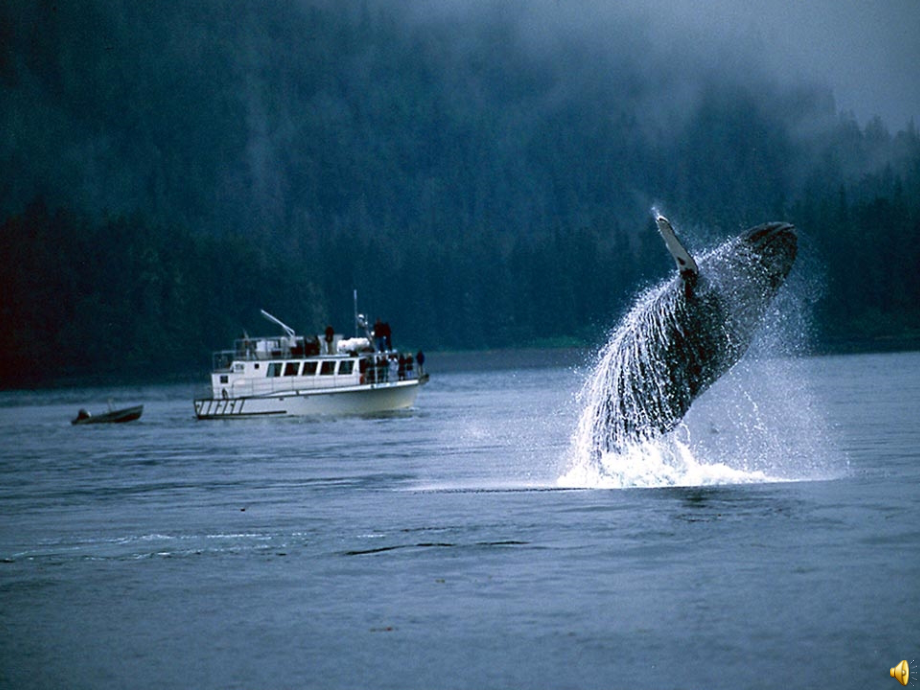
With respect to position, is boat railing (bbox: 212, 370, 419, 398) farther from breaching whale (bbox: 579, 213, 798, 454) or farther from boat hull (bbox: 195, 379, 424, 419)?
breaching whale (bbox: 579, 213, 798, 454)

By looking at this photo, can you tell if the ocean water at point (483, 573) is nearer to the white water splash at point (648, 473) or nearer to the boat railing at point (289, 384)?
the white water splash at point (648, 473)

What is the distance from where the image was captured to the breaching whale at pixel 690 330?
21312 mm

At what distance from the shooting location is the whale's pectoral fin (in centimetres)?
1922

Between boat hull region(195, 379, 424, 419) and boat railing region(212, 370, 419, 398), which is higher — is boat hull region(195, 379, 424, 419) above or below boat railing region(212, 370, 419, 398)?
below

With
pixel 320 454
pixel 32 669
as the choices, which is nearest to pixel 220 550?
pixel 32 669

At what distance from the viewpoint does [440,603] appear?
16.3 metres

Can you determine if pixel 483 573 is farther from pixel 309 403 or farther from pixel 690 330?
pixel 309 403

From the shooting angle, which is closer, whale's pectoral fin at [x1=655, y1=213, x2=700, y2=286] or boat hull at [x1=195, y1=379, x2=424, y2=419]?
whale's pectoral fin at [x1=655, y1=213, x2=700, y2=286]

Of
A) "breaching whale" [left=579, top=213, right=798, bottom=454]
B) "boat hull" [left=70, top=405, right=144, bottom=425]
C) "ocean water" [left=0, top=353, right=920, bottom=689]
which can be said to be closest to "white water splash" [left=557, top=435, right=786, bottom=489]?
"ocean water" [left=0, top=353, right=920, bottom=689]

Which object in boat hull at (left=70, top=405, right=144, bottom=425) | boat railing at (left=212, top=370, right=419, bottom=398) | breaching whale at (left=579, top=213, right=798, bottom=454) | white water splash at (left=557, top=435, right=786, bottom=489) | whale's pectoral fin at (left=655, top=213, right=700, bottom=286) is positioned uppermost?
whale's pectoral fin at (left=655, top=213, right=700, bottom=286)

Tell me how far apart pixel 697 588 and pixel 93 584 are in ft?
26.9

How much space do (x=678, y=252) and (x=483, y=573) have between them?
5499 millimetres

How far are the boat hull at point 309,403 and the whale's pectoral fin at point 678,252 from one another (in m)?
56.4

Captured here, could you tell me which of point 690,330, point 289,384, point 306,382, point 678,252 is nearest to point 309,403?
point 306,382
